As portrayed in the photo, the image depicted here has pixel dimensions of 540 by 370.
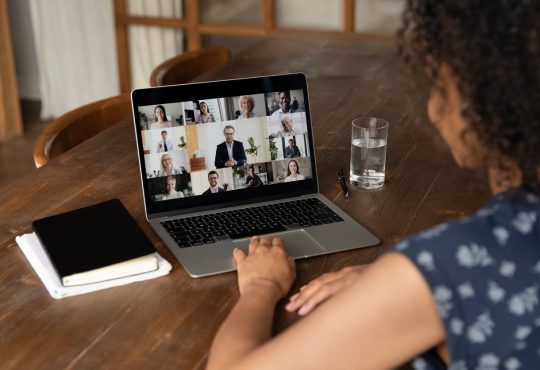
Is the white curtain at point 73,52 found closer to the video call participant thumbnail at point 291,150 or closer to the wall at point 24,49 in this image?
the wall at point 24,49

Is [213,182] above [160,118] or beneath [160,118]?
beneath

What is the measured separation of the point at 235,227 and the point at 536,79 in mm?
706

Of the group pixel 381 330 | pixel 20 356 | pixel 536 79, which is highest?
pixel 536 79

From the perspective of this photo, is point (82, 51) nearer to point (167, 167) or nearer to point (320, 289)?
point (167, 167)

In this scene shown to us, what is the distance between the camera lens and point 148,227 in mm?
1486

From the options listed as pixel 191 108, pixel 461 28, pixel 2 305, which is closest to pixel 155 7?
pixel 191 108

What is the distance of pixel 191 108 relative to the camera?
59.5 inches

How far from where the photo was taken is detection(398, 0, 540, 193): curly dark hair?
890 millimetres

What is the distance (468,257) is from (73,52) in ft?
12.1

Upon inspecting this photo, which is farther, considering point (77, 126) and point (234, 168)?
point (77, 126)

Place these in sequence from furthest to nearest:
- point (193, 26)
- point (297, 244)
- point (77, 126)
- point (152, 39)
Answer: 1. point (152, 39)
2. point (193, 26)
3. point (77, 126)
4. point (297, 244)

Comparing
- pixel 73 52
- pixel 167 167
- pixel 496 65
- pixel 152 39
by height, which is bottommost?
pixel 73 52

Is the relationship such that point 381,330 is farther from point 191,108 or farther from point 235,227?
point 191,108

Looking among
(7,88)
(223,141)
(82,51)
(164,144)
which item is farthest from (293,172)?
(82,51)
